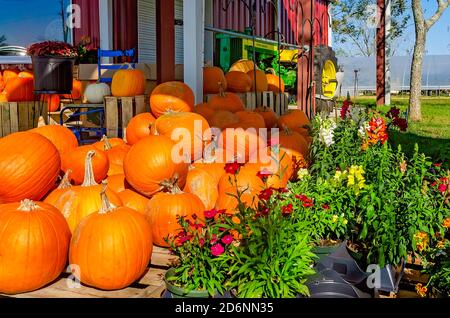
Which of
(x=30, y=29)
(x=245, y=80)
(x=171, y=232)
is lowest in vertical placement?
(x=171, y=232)

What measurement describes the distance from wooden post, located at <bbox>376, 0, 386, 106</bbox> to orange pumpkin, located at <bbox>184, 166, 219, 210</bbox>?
31.6ft

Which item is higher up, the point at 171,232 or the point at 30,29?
the point at 30,29

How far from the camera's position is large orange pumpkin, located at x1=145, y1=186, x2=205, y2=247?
101 inches

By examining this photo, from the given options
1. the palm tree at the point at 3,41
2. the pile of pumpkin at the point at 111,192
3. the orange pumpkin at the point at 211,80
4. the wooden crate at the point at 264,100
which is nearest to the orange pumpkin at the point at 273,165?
the pile of pumpkin at the point at 111,192

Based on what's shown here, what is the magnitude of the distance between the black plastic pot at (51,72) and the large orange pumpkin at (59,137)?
1.66 meters

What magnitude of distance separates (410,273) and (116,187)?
1.71 meters

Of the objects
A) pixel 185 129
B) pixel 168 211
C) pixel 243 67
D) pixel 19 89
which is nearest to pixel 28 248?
pixel 168 211

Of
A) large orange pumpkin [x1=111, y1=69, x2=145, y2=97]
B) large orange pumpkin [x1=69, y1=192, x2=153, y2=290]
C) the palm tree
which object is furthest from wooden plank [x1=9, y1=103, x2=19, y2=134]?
the palm tree

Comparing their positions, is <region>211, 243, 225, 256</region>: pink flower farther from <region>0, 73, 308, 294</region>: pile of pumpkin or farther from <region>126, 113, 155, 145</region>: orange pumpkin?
<region>126, 113, 155, 145</region>: orange pumpkin

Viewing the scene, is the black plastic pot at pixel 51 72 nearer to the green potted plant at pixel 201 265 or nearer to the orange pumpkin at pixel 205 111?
the orange pumpkin at pixel 205 111

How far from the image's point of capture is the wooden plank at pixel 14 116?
517 cm
